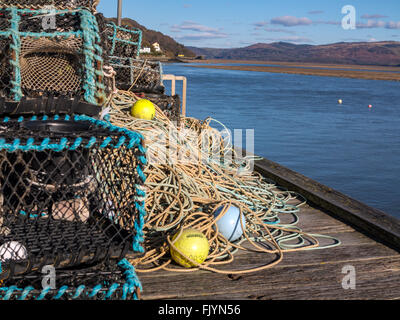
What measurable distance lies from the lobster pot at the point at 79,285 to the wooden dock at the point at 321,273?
410mm

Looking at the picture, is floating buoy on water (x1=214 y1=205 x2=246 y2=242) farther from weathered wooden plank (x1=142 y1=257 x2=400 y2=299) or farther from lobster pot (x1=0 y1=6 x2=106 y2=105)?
lobster pot (x1=0 y1=6 x2=106 y2=105)

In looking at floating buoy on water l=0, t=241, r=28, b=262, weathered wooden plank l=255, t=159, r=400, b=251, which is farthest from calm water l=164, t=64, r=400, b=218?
floating buoy on water l=0, t=241, r=28, b=262

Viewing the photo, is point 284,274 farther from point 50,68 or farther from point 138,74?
point 138,74

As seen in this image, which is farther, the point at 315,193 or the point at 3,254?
the point at 315,193

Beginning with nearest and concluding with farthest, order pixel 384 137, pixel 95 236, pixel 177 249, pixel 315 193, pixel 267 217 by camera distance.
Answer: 1. pixel 95 236
2. pixel 177 249
3. pixel 267 217
4. pixel 315 193
5. pixel 384 137

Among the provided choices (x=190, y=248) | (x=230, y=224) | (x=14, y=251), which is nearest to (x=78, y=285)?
(x=14, y=251)

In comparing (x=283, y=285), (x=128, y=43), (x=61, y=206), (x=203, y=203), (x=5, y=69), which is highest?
(x=128, y=43)

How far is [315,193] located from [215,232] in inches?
59.1

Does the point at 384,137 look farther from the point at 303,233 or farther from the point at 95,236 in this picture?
the point at 95,236

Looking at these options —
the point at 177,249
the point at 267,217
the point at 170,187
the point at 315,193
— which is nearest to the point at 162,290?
the point at 177,249

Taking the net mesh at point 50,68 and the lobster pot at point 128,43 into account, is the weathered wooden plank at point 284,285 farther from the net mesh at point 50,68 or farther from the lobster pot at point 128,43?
the lobster pot at point 128,43

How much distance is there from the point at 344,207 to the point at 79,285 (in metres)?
2.51

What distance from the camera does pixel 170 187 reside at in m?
3.41

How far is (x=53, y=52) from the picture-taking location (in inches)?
137
